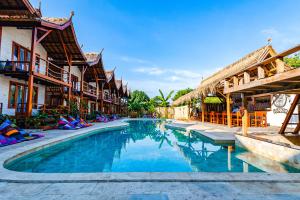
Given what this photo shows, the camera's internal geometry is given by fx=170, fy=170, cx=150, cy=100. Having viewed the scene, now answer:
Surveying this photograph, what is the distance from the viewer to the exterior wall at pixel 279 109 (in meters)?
11.3

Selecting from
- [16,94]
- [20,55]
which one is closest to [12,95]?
[16,94]

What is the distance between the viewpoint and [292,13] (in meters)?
12.0

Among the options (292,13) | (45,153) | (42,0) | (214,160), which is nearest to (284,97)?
(292,13)

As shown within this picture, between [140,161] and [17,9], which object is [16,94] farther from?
[140,161]

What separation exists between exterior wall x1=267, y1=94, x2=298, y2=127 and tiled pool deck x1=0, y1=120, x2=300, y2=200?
10.5m

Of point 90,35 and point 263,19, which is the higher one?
point 90,35

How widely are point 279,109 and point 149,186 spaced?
12847 mm

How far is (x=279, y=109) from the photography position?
1181 centimetres

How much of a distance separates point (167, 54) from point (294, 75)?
77.1 feet

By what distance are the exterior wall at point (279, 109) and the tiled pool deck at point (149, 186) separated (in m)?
10.5

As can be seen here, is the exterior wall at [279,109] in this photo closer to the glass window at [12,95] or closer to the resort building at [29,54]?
the resort building at [29,54]

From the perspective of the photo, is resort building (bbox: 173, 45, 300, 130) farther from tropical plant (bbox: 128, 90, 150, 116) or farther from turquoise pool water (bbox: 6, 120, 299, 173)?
tropical plant (bbox: 128, 90, 150, 116)

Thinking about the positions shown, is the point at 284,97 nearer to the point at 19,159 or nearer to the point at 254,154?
the point at 254,154

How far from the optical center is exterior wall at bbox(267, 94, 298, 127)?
11.3 metres
